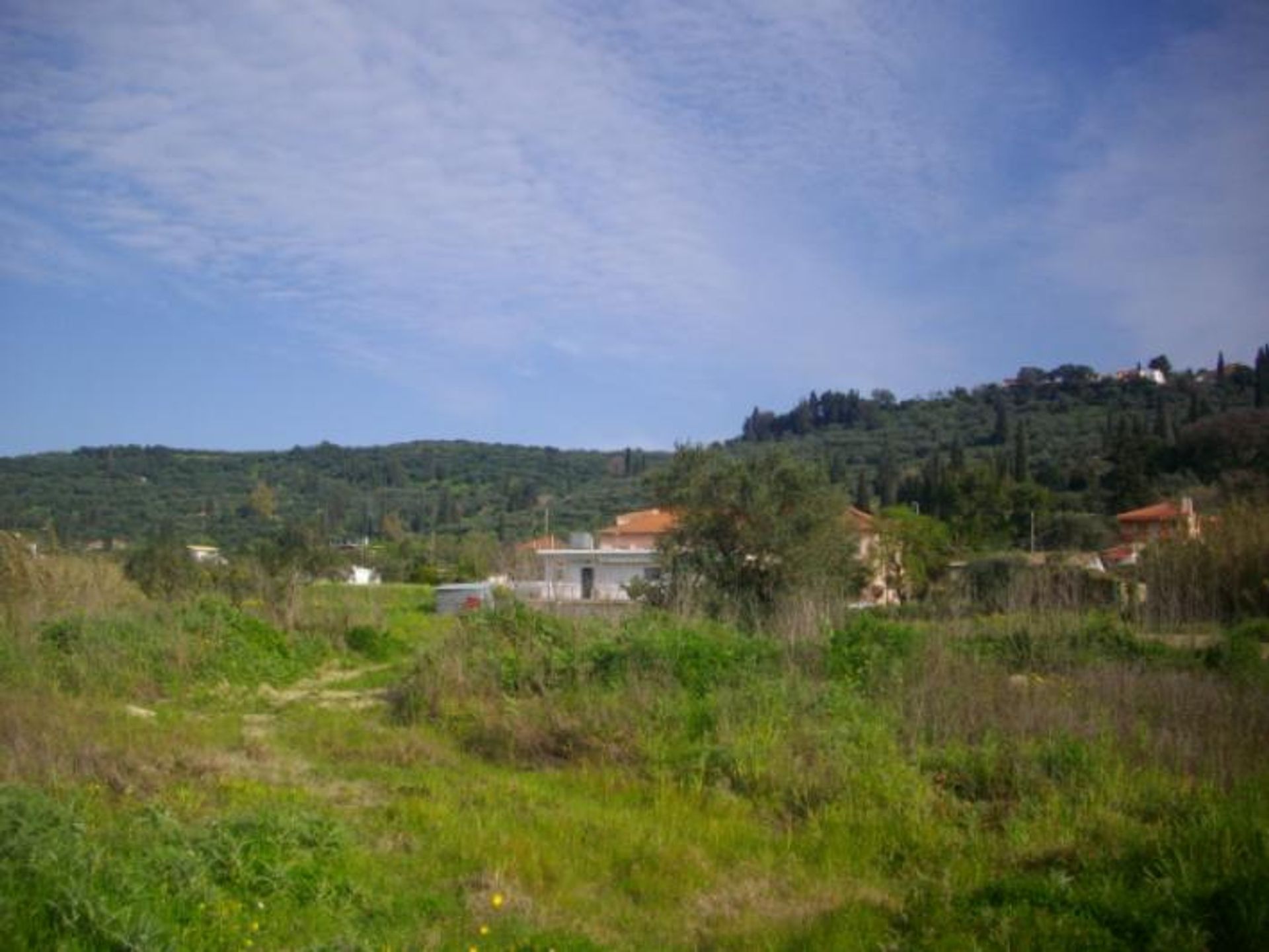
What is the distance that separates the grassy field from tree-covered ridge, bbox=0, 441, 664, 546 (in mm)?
18506

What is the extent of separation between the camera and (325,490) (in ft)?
239

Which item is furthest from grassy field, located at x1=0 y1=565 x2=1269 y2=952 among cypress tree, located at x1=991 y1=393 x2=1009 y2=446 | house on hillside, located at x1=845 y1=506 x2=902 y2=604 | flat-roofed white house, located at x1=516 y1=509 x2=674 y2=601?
cypress tree, located at x1=991 y1=393 x2=1009 y2=446

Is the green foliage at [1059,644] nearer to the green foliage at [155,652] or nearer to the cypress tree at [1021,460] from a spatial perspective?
the green foliage at [155,652]

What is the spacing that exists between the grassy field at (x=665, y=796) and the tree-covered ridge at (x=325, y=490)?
18.5 meters

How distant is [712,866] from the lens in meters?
6.11

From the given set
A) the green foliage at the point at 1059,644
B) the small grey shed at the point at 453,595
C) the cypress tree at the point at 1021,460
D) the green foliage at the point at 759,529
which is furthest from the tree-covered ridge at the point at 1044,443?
the green foliage at the point at 1059,644

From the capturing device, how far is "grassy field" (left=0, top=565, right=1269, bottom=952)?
4.81 m

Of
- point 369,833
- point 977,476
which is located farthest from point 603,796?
point 977,476

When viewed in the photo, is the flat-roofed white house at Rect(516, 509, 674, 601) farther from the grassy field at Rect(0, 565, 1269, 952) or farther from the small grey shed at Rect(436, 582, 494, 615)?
the grassy field at Rect(0, 565, 1269, 952)

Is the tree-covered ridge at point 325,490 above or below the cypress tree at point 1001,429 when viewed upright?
below

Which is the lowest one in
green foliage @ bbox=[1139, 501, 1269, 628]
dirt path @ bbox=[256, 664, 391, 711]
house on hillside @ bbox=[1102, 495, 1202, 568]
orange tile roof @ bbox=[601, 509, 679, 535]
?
dirt path @ bbox=[256, 664, 391, 711]

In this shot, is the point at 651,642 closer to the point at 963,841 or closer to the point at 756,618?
the point at 756,618

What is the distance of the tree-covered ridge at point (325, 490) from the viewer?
4759 cm

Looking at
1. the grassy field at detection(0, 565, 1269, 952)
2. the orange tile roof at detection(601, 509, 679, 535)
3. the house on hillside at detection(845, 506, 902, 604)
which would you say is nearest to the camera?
the grassy field at detection(0, 565, 1269, 952)
